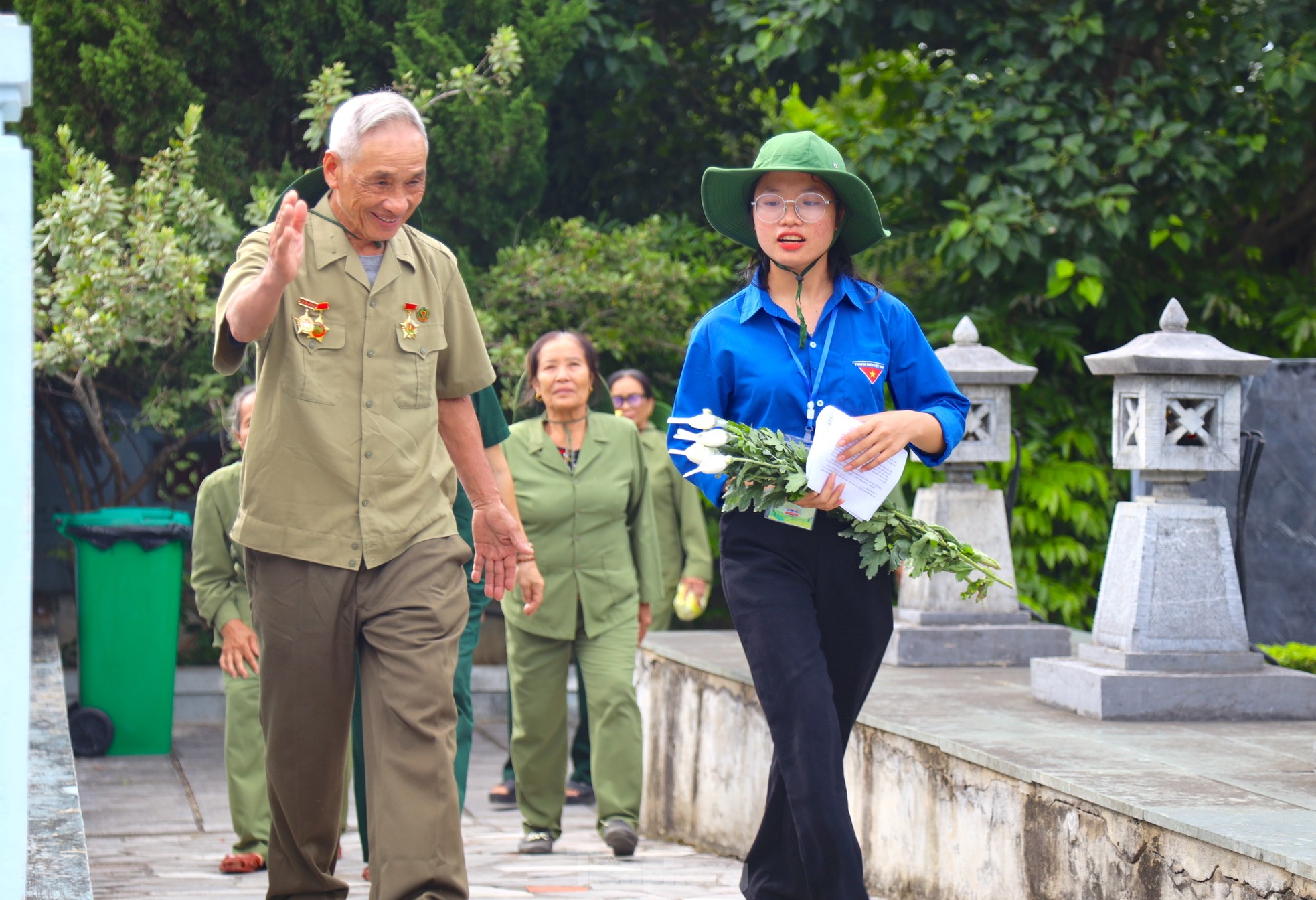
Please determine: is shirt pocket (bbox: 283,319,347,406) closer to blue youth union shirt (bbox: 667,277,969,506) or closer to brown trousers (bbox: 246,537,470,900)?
brown trousers (bbox: 246,537,470,900)

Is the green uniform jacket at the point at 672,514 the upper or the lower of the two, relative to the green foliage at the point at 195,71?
lower

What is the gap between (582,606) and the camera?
6.29 m

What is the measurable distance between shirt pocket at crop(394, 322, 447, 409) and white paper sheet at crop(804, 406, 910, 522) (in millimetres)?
893

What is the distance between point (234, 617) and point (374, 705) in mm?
2419

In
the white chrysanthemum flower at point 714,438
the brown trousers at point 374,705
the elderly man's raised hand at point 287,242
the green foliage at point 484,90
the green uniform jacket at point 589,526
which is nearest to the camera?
the elderly man's raised hand at point 287,242

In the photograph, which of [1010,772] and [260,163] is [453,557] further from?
[260,163]

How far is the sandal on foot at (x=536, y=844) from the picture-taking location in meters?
6.08

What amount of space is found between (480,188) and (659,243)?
4.26 ft

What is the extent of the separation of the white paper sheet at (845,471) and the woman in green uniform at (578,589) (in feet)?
8.78

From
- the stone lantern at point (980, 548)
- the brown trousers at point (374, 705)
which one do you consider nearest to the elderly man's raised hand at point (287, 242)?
the brown trousers at point (374, 705)

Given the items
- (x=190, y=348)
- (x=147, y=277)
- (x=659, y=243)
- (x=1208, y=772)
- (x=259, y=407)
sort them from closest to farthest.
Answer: (x=259, y=407)
(x=1208, y=772)
(x=147, y=277)
(x=190, y=348)
(x=659, y=243)

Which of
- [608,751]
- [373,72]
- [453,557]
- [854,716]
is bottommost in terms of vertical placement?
[608,751]

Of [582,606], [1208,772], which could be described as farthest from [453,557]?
[582,606]

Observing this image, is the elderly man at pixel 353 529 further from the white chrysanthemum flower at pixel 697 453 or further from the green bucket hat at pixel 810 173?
the green bucket hat at pixel 810 173
